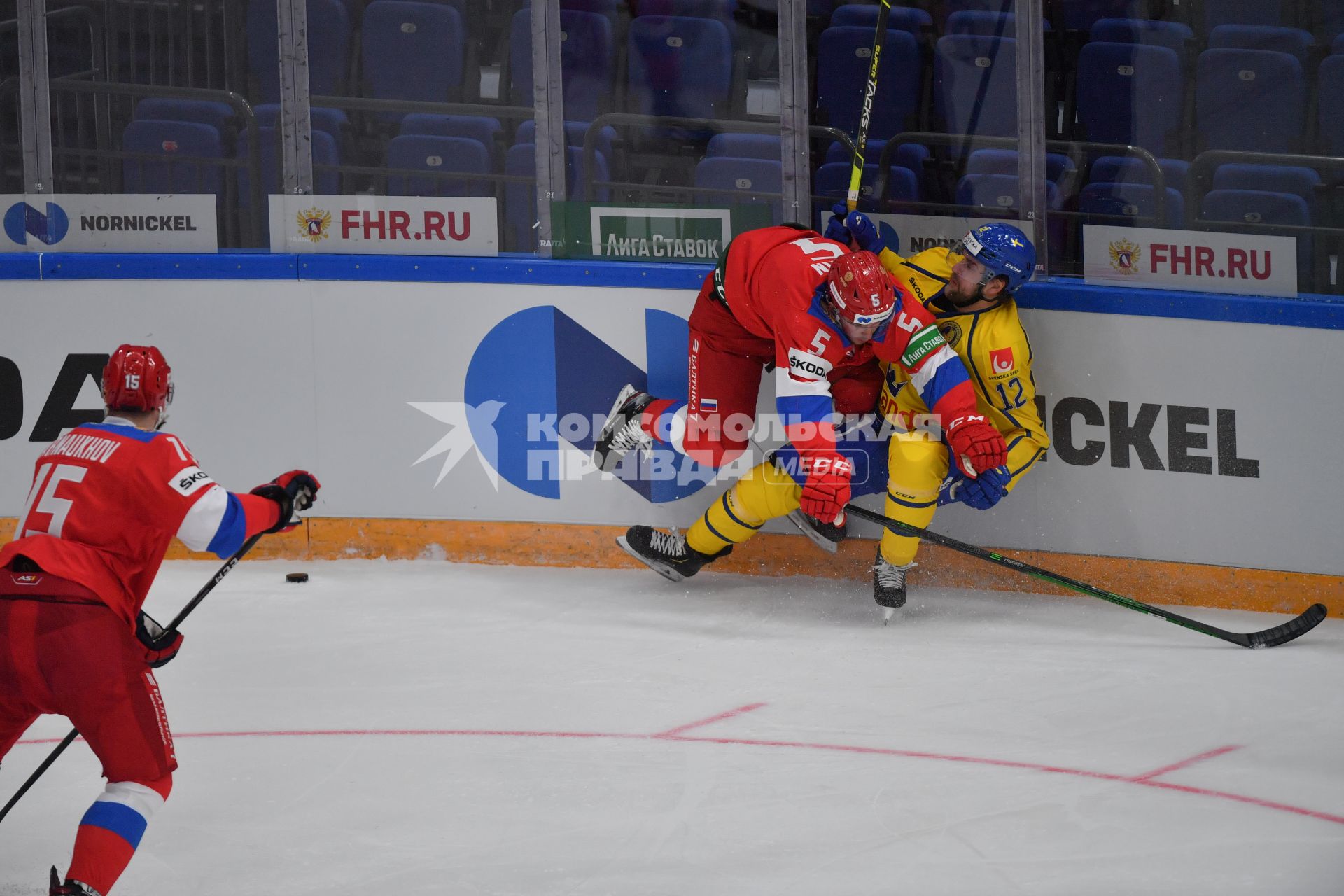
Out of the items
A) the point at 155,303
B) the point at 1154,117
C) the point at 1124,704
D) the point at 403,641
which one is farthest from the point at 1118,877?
the point at 155,303

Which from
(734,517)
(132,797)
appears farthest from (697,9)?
(132,797)

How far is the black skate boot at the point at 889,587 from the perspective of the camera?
476 centimetres

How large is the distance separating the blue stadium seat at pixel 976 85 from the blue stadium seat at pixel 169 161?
8.78ft

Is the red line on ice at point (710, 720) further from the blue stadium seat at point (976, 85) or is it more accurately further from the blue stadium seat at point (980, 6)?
the blue stadium seat at point (980, 6)

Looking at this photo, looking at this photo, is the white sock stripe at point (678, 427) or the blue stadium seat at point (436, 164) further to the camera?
the blue stadium seat at point (436, 164)

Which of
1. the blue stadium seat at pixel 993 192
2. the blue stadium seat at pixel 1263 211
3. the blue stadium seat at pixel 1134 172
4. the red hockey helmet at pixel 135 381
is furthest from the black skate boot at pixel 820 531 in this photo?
the red hockey helmet at pixel 135 381

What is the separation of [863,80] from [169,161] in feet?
8.54

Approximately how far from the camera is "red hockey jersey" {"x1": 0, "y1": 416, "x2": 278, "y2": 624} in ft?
9.23

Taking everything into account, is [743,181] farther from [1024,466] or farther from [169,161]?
[169,161]

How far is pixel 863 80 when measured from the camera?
17.5 ft

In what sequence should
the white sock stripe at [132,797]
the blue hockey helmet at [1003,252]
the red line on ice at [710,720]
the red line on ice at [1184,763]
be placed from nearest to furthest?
the white sock stripe at [132,797], the red line on ice at [1184,763], the red line on ice at [710,720], the blue hockey helmet at [1003,252]

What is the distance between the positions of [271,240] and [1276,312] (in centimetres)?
351

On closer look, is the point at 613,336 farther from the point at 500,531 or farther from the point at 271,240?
the point at 271,240

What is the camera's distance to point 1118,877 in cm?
296
